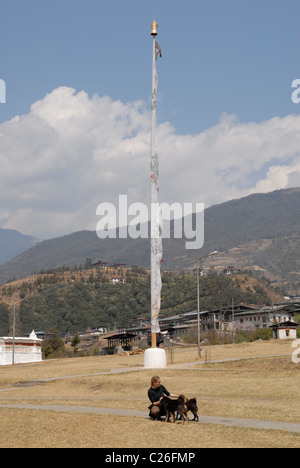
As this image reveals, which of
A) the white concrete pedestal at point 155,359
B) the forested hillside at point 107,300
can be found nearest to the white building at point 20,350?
the white concrete pedestal at point 155,359

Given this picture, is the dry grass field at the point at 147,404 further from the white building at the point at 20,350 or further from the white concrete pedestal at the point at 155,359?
the white building at the point at 20,350

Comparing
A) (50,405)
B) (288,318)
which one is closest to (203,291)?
(288,318)

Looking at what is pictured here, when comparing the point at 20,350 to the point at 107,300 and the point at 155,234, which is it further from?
the point at 107,300

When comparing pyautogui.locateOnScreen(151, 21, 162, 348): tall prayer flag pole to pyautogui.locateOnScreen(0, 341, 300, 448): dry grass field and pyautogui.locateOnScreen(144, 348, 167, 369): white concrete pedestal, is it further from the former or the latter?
pyautogui.locateOnScreen(0, 341, 300, 448): dry grass field

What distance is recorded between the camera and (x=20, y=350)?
7894cm

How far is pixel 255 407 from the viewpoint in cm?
1875

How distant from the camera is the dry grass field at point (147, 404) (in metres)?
13.0

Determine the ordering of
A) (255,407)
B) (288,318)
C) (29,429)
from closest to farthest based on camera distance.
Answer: (29,429)
(255,407)
(288,318)

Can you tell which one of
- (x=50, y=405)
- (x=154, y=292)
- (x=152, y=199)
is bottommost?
(x=50, y=405)

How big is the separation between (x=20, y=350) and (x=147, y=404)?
62187 millimetres

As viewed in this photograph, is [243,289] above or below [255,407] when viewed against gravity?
above
